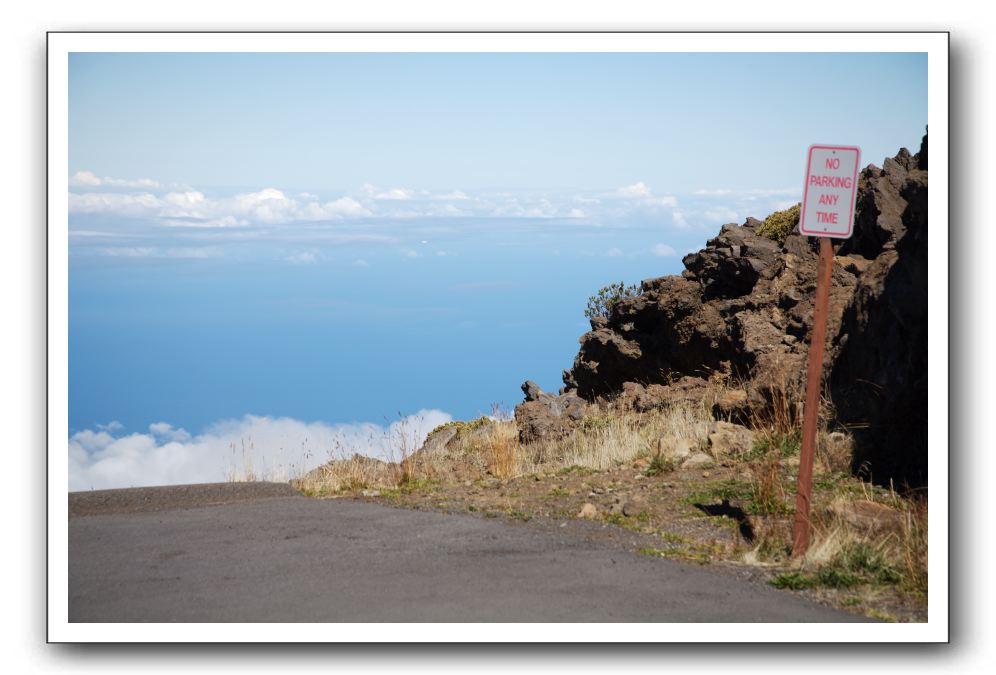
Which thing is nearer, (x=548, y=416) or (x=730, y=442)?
(x=730, y=442)

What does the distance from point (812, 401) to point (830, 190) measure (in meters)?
1.44

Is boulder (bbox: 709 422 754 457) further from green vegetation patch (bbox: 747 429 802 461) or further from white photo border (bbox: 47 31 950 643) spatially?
white photo border (bbox: 47 31 950 643)

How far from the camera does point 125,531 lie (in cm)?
827

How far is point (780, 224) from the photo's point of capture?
48.6 feet

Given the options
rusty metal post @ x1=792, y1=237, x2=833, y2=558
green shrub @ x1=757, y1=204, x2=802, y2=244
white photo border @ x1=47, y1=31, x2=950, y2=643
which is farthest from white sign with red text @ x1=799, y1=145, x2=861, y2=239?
green shrub @ x1=757, y1=204, x2=802, y2=244

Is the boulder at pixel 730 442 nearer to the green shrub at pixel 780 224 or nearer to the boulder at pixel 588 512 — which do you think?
the boulder at pixel 588 512

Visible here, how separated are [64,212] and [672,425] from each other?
682 centimetres

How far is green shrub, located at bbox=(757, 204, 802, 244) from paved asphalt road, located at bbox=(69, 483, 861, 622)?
777cm

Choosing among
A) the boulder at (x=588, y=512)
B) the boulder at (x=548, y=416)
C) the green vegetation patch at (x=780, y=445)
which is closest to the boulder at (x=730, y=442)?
the green vegetation patch at (x=780, y=445)

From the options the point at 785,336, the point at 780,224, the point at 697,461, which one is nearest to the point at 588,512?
the point at 697,461

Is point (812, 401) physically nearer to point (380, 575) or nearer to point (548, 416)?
point (380, 575)

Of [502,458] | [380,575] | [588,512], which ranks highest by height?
[502,458]
